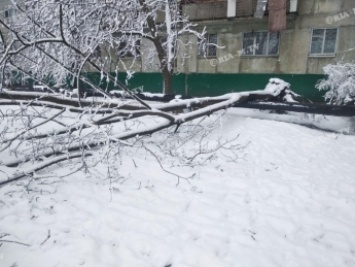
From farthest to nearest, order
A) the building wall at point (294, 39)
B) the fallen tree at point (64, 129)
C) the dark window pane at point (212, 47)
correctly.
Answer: the dark window pane at point (212, 47) < the building wall at point (294, 39) < the fallen tree at point (64, 129)

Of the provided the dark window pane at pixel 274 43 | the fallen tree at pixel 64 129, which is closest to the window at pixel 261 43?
the dark window pane at pixel 274 43

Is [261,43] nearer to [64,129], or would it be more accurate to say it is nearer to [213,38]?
[213,38]

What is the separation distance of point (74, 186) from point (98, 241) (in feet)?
4.09

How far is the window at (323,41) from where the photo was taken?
12328 millimetres

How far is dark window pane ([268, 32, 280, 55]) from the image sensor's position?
13.2 metres

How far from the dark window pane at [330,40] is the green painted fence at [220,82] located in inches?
51.5

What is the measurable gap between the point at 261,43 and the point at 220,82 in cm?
269

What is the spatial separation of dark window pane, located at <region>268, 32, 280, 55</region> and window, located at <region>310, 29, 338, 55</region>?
5.01 ft

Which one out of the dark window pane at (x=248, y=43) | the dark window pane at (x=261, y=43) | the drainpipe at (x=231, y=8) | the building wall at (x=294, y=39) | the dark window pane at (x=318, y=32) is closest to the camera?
the building wall at (x=294, y=39)

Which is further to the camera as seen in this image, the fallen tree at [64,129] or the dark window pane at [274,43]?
the dark window pane at [274,43]

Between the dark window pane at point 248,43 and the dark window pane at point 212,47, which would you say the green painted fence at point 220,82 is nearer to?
the dark window pane at point 212,47

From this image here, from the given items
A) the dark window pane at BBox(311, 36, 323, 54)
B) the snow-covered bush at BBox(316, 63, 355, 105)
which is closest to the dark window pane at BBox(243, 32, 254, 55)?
the dark window pane at BBox(311, 36, 323, 54)

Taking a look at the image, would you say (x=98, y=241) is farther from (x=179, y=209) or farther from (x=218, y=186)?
(x=218, y=186)

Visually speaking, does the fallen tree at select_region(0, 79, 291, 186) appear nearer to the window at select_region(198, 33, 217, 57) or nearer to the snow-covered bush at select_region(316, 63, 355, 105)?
the snow-covered bush at select_region(316, 63, 355, 105)
